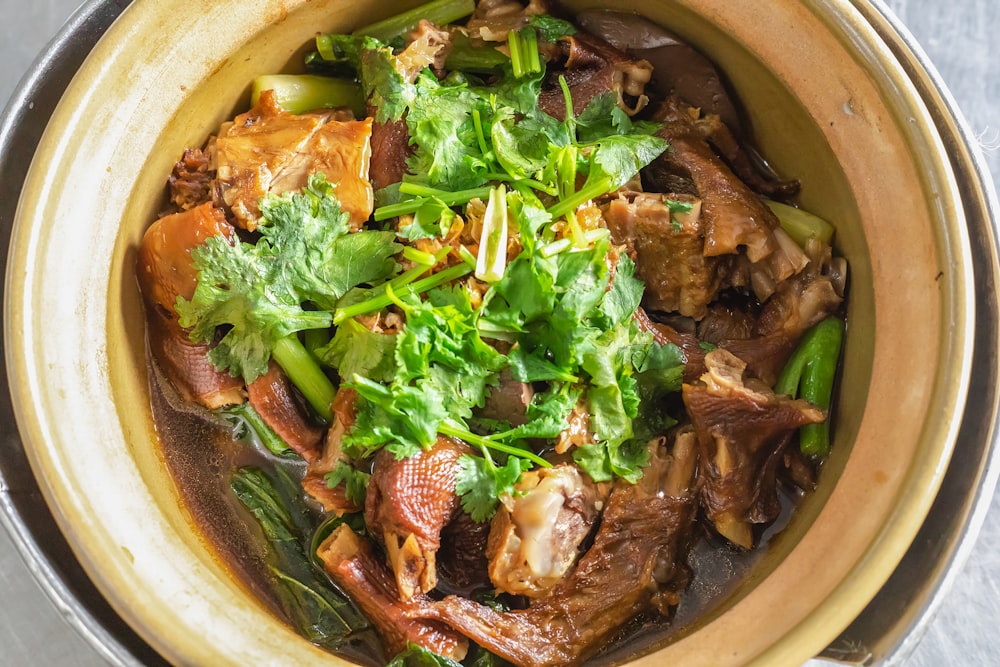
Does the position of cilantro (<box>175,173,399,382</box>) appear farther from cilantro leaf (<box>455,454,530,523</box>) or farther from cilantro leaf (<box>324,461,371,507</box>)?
cilantro leaf (<box>455,454,530,523</box>)

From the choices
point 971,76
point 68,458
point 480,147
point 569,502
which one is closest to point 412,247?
point 480,147

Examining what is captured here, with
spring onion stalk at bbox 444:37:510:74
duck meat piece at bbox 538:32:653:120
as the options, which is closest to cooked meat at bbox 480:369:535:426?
duck meat piece at bbox 538:32:653:120

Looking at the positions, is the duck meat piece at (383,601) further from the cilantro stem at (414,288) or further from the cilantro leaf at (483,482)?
the cilantro stem at (414,288)

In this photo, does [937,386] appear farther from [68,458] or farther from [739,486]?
[68,458]

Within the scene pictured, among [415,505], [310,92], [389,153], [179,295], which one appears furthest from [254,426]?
[310,92]

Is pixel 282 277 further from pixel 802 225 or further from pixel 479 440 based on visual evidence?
pixel 802 225

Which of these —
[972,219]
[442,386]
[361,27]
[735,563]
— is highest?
[361,27]
